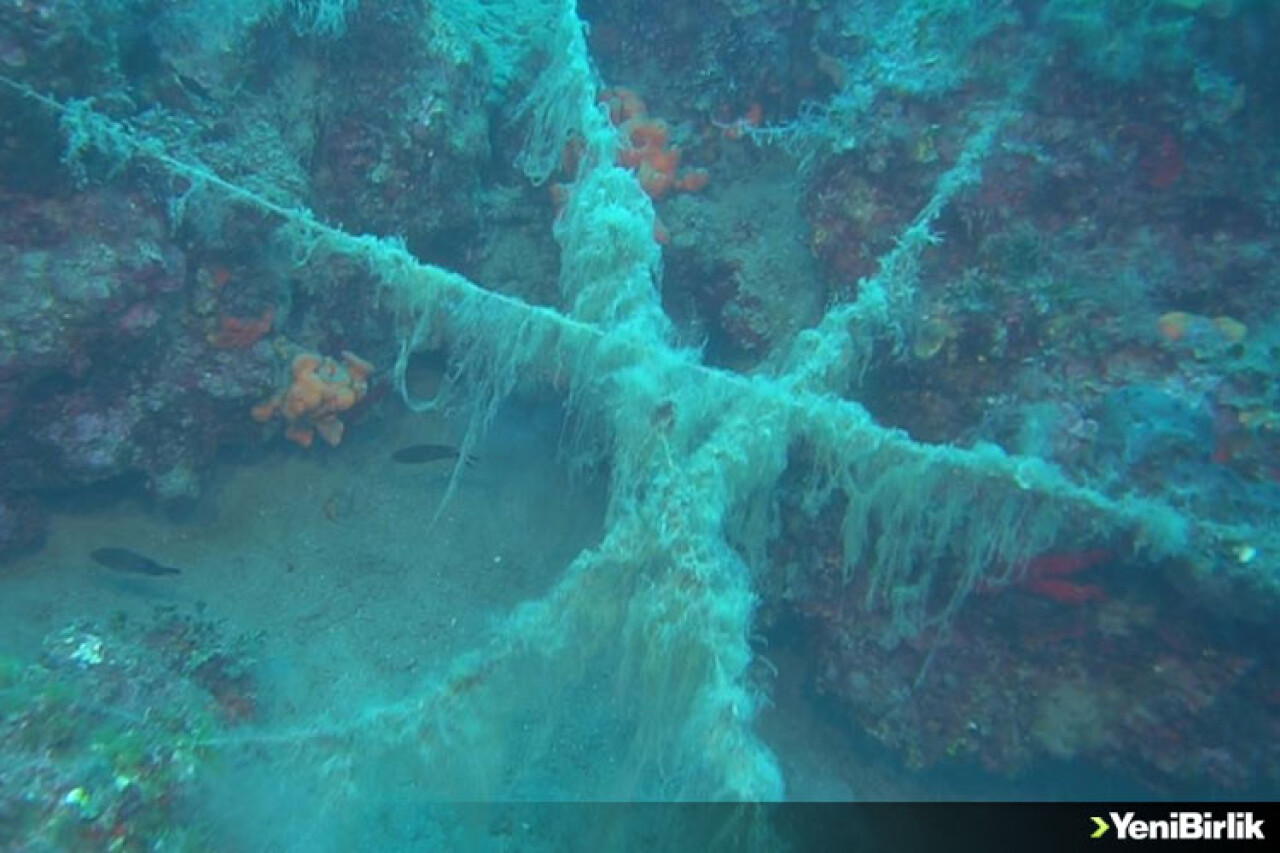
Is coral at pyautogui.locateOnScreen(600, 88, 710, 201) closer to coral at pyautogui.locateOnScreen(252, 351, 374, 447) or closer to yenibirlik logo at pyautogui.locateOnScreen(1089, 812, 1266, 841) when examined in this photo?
coral at pyautogui.locateOnScreen(252, 351, 374, 447)

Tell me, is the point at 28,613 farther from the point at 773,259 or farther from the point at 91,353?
the point at 773,259

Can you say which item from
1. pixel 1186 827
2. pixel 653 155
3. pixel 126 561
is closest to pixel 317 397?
pixel 126 561

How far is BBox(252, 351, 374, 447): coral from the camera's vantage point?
515 centimetres

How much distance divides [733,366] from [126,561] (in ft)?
13.9

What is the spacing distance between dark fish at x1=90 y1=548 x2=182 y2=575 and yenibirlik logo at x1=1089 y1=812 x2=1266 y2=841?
5.73m

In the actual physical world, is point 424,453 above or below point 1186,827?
above

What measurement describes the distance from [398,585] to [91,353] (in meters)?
2.35

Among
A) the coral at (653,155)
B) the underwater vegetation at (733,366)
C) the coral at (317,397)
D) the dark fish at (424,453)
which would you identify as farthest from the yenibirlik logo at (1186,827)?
the coral at (317,397)

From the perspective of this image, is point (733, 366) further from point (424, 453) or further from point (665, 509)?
point (424, 453)

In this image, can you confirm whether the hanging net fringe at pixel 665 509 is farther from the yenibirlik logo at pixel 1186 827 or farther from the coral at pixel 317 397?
the yenibirlik logo at pixel 1186 827

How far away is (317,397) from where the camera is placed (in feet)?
17.0

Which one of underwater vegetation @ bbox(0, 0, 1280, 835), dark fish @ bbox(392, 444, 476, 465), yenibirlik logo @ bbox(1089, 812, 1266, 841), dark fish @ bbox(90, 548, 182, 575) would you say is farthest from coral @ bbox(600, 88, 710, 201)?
yenibirlik logo @ bbox(1089, 812, 1266, 841)

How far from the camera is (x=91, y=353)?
4.32m

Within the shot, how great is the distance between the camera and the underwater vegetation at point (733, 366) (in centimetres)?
348
